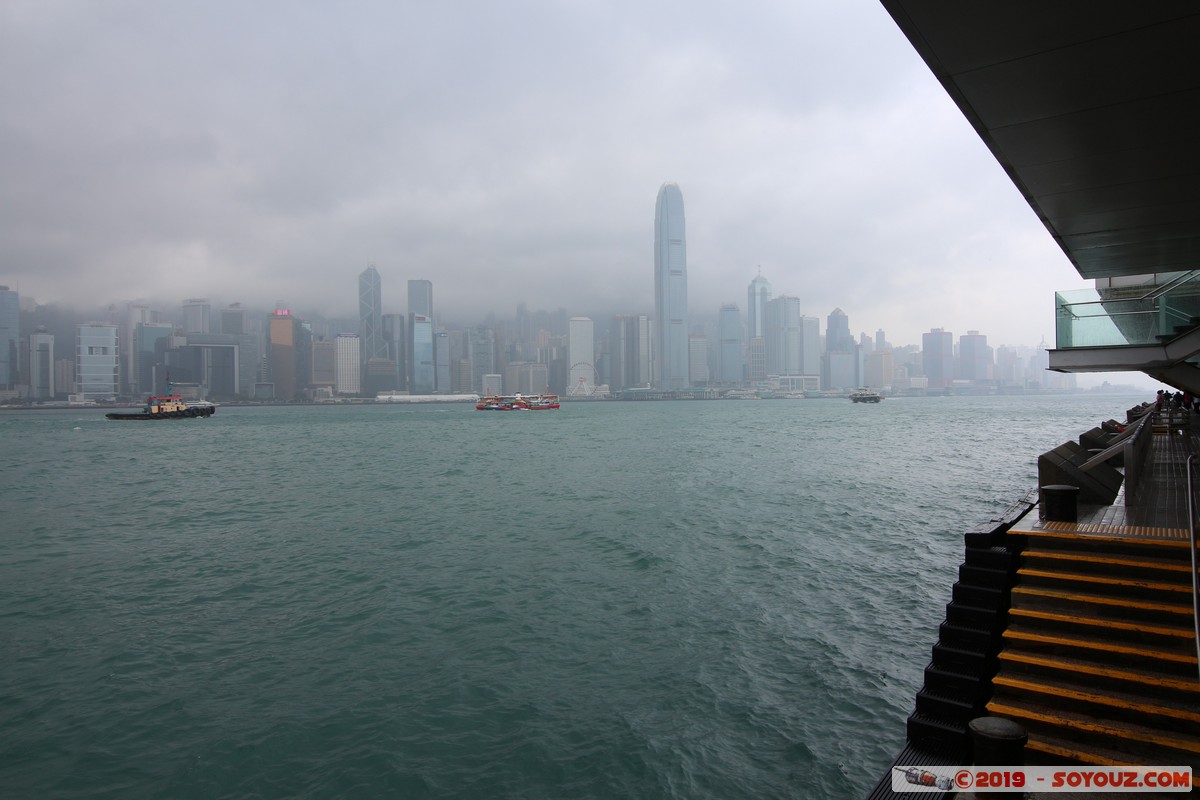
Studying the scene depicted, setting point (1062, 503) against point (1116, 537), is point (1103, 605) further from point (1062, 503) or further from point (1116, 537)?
point (1062, 503)

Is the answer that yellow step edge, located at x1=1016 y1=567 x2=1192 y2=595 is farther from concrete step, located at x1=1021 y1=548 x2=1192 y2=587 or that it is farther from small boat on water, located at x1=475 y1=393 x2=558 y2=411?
small boat on water, located at x1=475 y1=393 x2=558 y2=411

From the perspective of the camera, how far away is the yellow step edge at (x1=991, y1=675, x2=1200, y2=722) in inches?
195

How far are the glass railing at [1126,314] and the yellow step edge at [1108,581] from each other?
1006 cm

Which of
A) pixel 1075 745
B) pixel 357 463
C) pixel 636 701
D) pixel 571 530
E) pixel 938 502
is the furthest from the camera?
pixel 357 463

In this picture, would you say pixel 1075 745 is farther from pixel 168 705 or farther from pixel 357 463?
pixel 357 463

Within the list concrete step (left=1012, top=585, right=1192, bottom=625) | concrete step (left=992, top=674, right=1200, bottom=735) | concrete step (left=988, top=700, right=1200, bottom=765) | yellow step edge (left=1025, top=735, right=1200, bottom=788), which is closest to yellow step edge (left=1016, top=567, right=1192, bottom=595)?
concrete step (left=1012, top=585, right=1192, bottom=625)

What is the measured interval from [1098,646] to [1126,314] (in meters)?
11.6

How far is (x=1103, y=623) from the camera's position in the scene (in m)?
5.76

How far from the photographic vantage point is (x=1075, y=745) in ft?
16.6

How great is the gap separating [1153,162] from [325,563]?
54.3ft

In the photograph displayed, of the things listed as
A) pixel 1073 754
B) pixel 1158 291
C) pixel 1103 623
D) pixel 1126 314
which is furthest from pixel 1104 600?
pixel 1126 314

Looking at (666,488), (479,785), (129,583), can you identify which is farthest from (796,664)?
(666,488)

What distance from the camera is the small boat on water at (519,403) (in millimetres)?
132500

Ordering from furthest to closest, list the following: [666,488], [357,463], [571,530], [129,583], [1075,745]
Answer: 1. [357,463]
2. [666,488]
3. [571,530]
4. [129,583]
5. [1075,745]
